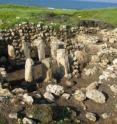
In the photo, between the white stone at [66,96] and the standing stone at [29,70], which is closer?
the white stone at [66,96]

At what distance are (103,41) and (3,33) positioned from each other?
312 inches

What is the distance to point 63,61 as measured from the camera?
1152 inches

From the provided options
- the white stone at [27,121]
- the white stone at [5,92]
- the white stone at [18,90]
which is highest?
the white stone at [5,92]

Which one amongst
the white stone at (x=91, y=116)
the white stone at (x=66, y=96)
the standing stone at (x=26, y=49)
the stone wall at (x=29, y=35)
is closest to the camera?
the white stone at (x=91, y=116)

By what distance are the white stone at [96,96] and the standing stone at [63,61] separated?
4.11 m

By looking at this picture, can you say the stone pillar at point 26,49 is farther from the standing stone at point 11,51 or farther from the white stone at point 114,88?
the white stone at point 114,88

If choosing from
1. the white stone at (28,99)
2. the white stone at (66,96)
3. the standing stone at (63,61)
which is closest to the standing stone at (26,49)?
the standing stone at (63,61)

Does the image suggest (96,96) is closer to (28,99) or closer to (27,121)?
(28,99)

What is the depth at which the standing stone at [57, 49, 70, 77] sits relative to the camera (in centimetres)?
2916

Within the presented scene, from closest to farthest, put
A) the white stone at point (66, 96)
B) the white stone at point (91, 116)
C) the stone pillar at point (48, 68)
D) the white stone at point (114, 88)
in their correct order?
the white stone at point (91, 116)
the white stone at point (66, 96)
the white stone at point (114, 88)
the stone pillar at point (48, 68)

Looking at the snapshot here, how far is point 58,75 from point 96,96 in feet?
15.4

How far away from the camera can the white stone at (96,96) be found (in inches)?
983

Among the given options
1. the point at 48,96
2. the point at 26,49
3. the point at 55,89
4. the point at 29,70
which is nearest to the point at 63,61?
the point at 29,70

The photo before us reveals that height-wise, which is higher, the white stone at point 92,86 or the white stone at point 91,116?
the white stone at point 92,86
